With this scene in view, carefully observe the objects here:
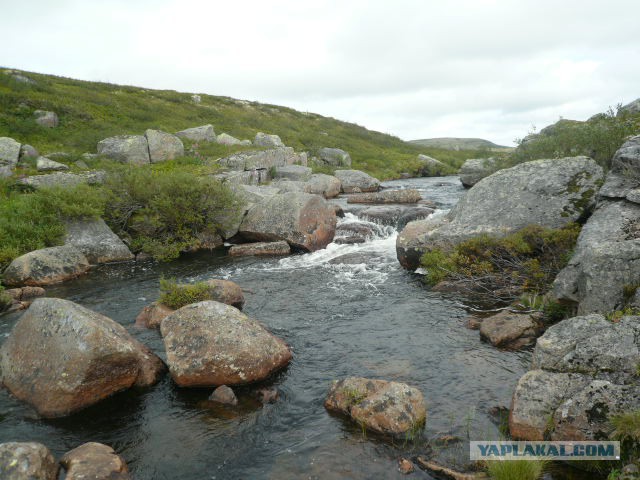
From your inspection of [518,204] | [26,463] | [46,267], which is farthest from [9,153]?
[518,204]

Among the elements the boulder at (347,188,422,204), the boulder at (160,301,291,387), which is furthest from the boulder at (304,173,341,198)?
the boulder at (160,301,291,387)

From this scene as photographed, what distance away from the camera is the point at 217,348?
917 centimetres

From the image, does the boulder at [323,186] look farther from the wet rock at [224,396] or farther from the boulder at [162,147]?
the wet rock at [224,396]

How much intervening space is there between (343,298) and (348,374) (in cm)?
502

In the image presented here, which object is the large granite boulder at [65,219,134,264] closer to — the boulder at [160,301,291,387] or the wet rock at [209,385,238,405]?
the boulder at [160,301,291,387]

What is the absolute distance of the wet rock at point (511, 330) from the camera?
34.3ft

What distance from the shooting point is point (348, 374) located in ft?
31.6

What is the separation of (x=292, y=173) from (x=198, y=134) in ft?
35.1

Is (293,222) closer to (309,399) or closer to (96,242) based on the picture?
(96,242)

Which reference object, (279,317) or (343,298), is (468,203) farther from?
(279,317)

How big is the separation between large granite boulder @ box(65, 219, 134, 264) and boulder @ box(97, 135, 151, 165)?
42.7 feet

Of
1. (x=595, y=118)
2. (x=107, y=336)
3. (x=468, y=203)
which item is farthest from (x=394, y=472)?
(x=595, y=118)

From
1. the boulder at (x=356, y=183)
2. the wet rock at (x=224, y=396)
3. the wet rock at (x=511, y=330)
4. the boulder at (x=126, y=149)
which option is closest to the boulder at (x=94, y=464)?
the wet rock at (x=224, y=396)

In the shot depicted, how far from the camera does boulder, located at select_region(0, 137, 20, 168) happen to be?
26641mm
